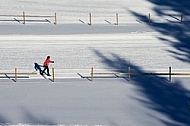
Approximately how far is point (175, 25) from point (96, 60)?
7576 mm

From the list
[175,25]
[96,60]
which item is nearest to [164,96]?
[96,60]

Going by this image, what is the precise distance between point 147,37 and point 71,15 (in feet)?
21.7

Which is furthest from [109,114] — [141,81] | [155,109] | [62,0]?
[62,0]

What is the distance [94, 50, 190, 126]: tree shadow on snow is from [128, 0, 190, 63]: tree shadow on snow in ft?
11.4

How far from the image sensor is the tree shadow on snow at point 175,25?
1378 inches

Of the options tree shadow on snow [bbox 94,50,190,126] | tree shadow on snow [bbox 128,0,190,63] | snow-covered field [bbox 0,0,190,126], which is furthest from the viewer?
tree shadow on snow [bbox 128,0,190,63]

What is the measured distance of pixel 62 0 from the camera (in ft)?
147

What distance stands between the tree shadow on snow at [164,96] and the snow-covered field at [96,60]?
40 mm

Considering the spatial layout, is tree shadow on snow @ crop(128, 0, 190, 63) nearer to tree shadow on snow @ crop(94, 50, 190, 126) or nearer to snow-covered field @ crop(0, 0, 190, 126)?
snow-covered field @ crop(0, 0, 190, 126)

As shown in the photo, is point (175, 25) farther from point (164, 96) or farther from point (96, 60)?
point (164, 96)

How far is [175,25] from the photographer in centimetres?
3922

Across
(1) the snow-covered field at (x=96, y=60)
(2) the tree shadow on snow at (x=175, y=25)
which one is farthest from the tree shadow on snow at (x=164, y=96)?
(2) the tree shadow on snow at (x=175, y=25)

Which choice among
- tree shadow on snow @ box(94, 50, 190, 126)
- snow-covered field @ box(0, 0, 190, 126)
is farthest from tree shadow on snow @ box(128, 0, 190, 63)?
tree shadow on snow @ box(94, 50, 190, 126)

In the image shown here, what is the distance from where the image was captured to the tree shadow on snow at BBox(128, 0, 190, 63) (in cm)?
3500
